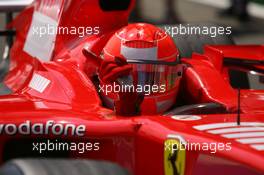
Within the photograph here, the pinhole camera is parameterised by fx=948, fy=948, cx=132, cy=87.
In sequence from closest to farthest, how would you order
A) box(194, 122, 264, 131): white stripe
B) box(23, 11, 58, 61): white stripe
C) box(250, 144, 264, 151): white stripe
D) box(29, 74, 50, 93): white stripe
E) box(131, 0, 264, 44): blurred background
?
box(250, 144, 264, 151): white stripe, box(194, 122, 264, 131): white stripe, box(29, 74, 50, 93): white stripe, box(23, 11, 58, 61): white stripe, box(131, 0, 264, 44): blurred background

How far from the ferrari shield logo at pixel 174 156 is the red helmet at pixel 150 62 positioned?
38cm

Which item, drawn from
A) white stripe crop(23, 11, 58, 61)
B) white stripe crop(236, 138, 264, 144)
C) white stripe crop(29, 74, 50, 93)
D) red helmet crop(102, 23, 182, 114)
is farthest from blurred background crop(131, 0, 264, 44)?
white stripe crop(236, 138, 264, 144)

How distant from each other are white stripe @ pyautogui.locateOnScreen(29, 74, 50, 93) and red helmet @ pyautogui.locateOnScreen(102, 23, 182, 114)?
0.38 metres

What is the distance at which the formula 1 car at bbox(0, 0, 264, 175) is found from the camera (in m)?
3.70

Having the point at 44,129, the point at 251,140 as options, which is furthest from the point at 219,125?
the point at 44,129

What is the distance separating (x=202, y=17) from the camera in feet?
35.2

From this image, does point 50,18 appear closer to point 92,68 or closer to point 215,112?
point 92,68

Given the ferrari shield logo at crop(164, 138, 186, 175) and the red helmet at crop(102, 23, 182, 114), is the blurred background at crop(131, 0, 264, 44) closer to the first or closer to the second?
the red helmet at crop(102, 23, 182, 114)

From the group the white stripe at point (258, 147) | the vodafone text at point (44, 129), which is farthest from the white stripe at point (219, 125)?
the vodafone text at point (44, 129)

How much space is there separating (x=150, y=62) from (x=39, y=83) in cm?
71

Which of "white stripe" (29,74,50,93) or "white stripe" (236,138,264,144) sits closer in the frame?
"white stripe" (236,138,264,144)

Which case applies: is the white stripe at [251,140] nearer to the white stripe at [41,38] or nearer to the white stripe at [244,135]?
the white stripe at [244,135]

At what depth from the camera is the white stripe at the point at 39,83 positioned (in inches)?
177

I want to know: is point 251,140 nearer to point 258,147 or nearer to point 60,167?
point 258,147
